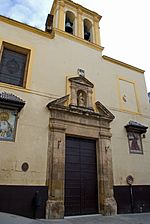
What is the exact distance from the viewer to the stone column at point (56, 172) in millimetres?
6336

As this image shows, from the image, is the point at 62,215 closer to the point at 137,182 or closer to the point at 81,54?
the point at 137,182

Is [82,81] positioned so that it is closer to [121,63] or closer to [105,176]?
[121,63]

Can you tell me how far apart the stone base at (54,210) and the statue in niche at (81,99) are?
400 centimetres

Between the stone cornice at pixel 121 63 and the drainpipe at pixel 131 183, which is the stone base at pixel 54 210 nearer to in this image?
the drainpipe at pixel 131 183

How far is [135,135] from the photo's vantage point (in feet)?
31.1

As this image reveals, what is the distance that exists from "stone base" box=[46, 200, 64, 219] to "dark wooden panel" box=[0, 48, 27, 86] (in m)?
4.56

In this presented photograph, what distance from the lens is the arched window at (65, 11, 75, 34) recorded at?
1084 cm

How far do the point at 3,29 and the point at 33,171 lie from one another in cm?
590

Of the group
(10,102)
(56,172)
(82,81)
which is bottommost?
(56,172)

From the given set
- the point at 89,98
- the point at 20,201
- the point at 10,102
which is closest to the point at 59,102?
the point at 89,98

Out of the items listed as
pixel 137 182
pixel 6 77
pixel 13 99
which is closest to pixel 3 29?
pixel 6 77

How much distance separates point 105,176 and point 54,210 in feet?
8.09

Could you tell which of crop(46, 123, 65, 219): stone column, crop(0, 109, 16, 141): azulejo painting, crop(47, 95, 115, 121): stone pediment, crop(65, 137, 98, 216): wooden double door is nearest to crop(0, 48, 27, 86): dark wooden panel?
crop(0, 109, 16, 141): azulejo painting

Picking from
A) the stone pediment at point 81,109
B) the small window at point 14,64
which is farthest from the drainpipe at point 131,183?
the small window at point 14,64
